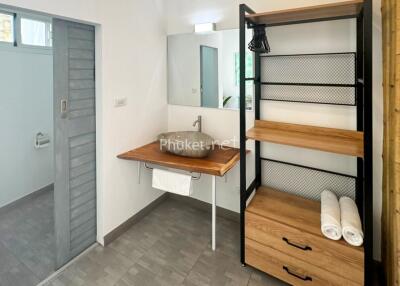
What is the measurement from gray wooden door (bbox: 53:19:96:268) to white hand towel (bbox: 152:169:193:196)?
545mm

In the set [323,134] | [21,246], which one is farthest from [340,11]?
[21,246]

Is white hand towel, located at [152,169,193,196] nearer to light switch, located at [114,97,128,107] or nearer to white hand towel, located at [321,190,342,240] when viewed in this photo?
light switch, located at [114,97,128,107]

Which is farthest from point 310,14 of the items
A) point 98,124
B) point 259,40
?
point 98,124

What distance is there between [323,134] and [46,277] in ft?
7.64

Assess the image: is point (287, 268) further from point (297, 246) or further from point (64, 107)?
point (64, 107)

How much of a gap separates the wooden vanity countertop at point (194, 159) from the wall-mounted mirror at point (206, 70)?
47 cm

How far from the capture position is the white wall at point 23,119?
9.24 feet

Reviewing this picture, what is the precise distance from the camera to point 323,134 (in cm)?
201

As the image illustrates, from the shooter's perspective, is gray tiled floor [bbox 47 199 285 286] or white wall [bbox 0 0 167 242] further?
white wall [bbox 0 0 167 242]

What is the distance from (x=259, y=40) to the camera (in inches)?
81.3

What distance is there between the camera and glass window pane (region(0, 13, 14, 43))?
2.78 metres

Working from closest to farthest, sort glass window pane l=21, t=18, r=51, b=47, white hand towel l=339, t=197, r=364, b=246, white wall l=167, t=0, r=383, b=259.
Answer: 1. white hand towel l=339, t=197, r=364, b=246
2. white wall l=167, t=0, r=383, b=259
3. glass window pane l=21, t=18, r=51, b=47

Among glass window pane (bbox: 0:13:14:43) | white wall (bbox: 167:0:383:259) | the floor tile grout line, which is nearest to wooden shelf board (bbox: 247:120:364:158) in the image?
white wall (bbox: 167:0:383:259)

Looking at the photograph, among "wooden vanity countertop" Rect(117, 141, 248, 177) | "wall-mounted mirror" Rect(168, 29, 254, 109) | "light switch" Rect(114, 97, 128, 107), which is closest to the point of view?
"wooden vanity countertop" Rect(117, 141, 248, 177)
